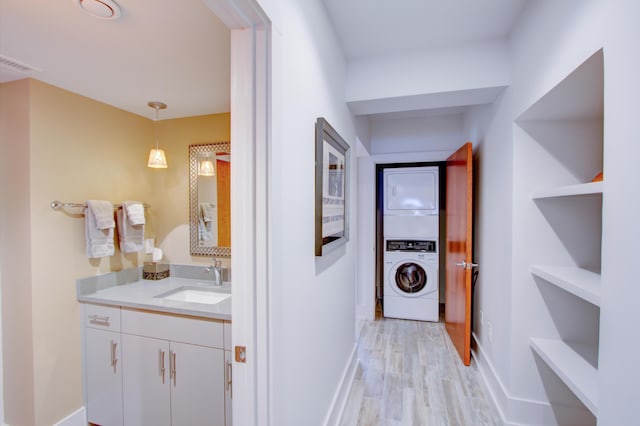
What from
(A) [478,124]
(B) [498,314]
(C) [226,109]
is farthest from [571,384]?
(C) [226,109]

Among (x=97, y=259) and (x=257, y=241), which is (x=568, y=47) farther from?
(x=97, y=259)

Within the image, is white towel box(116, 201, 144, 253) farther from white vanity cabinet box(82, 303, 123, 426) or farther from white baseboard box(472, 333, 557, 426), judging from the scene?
white baseboard box(472, 333, 557, 426)

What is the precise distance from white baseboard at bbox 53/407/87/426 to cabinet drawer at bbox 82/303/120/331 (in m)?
0.55

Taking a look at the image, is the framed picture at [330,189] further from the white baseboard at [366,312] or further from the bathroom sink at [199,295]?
the white baseboard at [366,312]

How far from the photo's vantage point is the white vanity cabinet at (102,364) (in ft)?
6.10

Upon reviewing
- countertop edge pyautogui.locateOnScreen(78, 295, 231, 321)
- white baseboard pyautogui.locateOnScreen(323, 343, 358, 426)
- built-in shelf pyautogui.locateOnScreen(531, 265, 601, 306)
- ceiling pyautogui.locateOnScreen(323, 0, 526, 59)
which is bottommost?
white baseboard pyautogui.locateOnScreen(323, 343, 358, 426)

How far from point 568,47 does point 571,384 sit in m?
1.46

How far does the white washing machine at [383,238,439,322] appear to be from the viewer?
3.56 metres

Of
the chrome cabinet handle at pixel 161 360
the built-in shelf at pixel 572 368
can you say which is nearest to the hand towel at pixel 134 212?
the chrome cabinet handle at pixel 161 360

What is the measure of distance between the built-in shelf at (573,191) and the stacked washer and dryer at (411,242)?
1858 millimetres

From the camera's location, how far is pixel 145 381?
179 centimetres

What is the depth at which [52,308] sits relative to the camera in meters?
1.81

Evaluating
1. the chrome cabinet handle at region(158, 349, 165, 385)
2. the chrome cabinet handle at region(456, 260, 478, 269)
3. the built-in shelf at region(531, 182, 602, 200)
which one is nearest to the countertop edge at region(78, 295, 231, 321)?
the chrome cabinet handle at region(158, 349, 165, 385)

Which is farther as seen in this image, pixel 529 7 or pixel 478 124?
pixel 478 124
